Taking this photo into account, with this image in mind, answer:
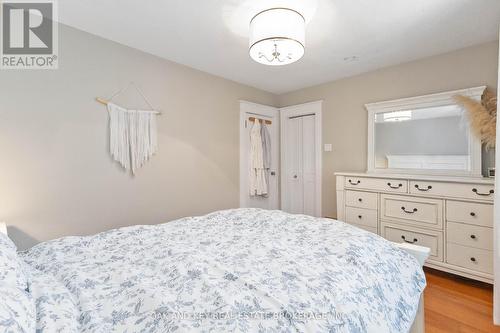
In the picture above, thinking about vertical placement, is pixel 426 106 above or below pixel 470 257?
above

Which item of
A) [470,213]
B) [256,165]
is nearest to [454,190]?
[470,213]

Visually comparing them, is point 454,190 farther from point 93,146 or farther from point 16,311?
point 93,146

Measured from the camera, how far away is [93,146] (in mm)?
2230

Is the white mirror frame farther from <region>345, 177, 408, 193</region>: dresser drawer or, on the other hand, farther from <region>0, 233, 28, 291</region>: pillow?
<region>0, 233, 28, 291</region>: pillow

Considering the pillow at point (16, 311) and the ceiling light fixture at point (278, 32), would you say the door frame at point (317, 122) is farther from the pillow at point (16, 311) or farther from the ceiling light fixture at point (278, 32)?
the pillow at point (16, 311)

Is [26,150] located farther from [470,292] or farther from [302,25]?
[470,292]

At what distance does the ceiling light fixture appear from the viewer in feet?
5.42

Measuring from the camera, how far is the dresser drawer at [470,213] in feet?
6.64

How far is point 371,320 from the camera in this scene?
85 centimetres

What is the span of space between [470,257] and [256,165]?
253 cm

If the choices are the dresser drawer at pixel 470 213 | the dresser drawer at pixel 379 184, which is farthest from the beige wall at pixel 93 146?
the dresser drawer at pixel 470 213

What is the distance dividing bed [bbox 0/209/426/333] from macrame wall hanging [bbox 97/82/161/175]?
112 cm

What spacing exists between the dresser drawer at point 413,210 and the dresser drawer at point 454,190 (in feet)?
0.28
